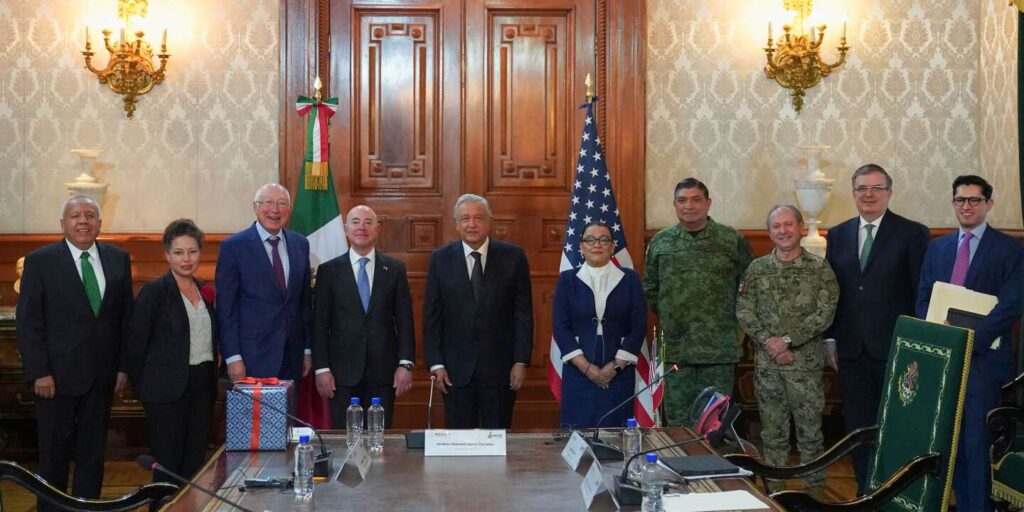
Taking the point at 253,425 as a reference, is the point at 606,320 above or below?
above

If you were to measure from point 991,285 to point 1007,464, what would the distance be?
0.85 m

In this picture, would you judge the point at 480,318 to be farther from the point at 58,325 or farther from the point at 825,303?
the point at 58,325

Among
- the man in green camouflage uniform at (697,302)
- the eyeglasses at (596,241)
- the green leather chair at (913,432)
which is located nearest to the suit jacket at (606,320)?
the eyeglasses at (596,241)

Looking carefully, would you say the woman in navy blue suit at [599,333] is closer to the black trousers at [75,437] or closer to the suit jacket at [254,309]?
the suit jacket at [254,309]

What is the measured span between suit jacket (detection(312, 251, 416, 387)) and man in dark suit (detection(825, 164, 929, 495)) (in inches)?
81.1

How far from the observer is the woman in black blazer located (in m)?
4.28

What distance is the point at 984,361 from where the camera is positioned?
177 inches

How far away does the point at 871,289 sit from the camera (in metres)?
4.75

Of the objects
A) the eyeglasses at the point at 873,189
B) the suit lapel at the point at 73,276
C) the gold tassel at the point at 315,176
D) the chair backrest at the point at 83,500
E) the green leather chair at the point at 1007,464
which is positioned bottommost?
the green leather chair at the point at 1007,464

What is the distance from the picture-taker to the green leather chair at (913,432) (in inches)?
111

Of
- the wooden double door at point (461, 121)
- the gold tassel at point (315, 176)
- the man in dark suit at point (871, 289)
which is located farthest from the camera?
the wooden double door at point (461, 121)

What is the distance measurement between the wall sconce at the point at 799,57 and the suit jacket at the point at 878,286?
1848mm

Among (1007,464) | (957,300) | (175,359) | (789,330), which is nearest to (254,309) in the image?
(175,359)

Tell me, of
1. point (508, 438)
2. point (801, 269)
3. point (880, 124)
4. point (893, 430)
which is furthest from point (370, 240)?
point (880, 124)
